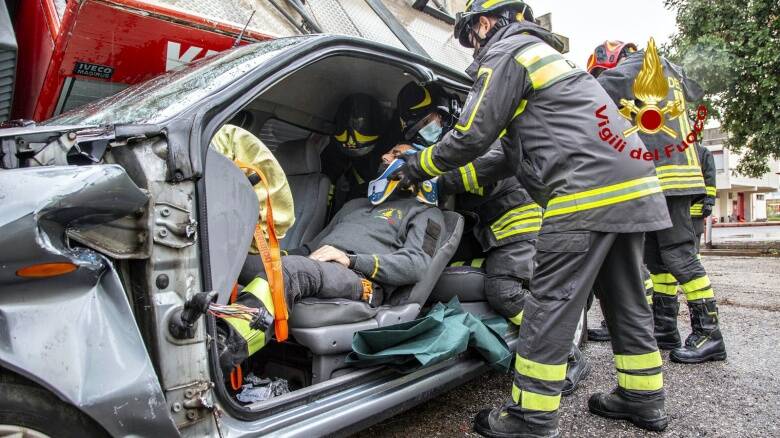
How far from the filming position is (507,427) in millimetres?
2217

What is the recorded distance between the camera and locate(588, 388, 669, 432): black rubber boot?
236cm

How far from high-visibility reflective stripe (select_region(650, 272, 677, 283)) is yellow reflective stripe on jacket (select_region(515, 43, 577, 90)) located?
77.0 inches

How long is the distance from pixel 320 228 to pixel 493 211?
1006mm

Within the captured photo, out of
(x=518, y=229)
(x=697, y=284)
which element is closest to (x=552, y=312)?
(x=518, y=229)

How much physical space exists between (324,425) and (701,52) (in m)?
10.4

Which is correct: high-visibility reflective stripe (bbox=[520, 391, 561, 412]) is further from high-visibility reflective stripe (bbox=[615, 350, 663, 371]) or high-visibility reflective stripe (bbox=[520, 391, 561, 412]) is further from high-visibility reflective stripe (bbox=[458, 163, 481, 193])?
high-visibility reflective stripe (bbox=[458, 163, 481, 193])

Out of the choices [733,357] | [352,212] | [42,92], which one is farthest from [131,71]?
[733,357]

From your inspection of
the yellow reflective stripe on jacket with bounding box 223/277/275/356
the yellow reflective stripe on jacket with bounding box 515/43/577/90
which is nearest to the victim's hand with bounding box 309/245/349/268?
the yellow reflective stripe on jacket with bounding box 223/277/275/356

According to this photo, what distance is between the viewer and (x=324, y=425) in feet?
5.51

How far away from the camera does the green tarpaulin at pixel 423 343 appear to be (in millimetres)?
2021

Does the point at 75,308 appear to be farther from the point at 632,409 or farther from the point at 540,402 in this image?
the point at 632,409

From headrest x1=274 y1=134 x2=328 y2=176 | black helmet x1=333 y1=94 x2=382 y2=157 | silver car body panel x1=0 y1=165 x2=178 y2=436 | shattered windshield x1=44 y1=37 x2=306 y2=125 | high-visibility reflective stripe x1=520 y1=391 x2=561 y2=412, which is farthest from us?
headrest x1=274 y1=134 x2=328 y2=176

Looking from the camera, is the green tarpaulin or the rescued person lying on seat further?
the green tarpaulin

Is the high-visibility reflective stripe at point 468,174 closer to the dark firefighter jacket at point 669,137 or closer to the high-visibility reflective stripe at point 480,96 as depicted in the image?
the high-visibility reflective stripe at point 480,96
